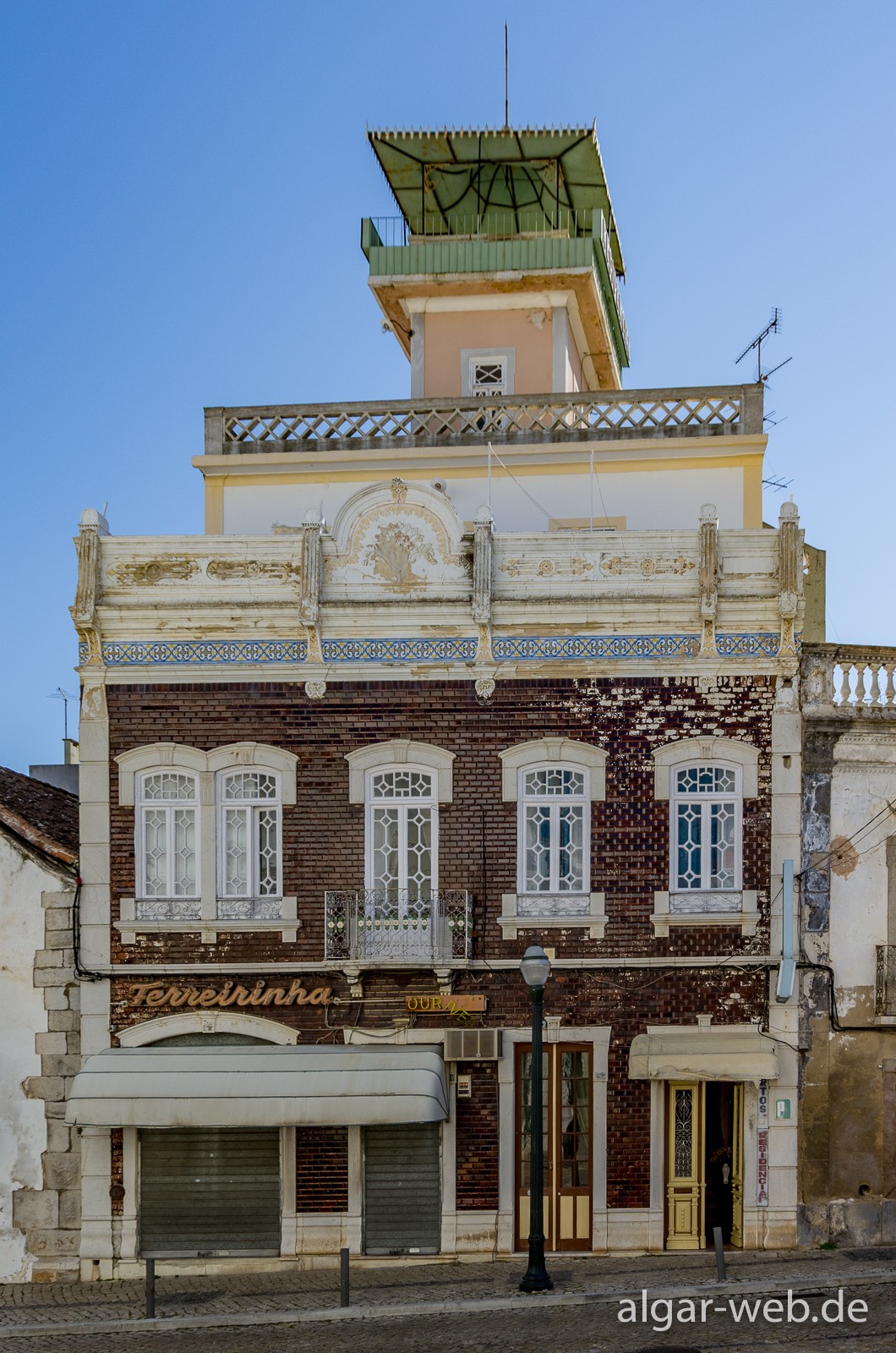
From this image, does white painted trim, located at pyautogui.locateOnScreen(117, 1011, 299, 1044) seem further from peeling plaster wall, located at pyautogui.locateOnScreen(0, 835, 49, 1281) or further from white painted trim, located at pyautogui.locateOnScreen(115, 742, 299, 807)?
white painted trim, located at pyautogui.locateOnScreen(115, 742, 299, 807)

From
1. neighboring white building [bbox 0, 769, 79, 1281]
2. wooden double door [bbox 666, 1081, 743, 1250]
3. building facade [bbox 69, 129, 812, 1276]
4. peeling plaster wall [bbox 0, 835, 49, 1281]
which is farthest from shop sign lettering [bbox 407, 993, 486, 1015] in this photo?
peeling plaster wall [bbox 0, 835, 49, 1281]

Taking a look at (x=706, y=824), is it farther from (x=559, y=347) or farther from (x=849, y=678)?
(x=559, y=347)

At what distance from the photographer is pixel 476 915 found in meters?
18.8

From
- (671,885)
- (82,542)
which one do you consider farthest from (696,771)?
(82,542)

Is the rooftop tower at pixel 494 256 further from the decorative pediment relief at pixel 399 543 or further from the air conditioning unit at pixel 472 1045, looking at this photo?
the air conditioning unit at pixel 472 1045

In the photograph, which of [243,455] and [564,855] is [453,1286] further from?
[243,455]

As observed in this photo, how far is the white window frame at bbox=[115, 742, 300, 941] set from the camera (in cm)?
1888

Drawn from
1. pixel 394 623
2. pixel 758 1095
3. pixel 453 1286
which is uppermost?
pixel 394 623

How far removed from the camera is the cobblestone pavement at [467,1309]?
1521cm

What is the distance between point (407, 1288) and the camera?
17.4m

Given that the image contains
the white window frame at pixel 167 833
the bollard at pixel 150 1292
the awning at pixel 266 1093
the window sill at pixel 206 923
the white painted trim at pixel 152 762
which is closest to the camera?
the bollard at pixel 150 1292

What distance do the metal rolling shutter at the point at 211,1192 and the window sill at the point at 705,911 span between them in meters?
5.40

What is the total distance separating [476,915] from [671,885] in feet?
7.99

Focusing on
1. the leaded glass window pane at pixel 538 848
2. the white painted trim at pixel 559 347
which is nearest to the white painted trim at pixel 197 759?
the leaded glass window pane at pixel 538 848
